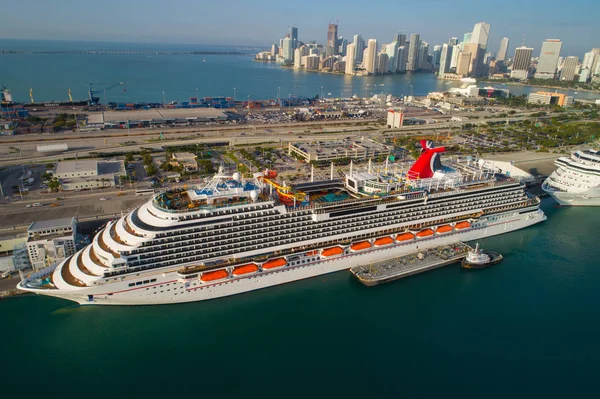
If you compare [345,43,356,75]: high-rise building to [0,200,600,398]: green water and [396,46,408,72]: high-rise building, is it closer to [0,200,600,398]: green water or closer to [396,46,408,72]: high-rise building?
[396,46,408,72]: high-rise building

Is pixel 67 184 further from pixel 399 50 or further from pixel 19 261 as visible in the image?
pixel 399 50

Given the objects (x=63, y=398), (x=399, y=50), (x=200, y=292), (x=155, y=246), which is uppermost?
(x=399, y=50)

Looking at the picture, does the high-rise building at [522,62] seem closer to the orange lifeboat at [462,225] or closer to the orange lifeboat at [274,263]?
the orange lifeboat at [462,225]

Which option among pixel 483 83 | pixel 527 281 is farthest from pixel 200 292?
pixel 483 83

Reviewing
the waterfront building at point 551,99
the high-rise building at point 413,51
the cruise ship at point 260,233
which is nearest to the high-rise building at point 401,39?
the high-rise building at point 413,51

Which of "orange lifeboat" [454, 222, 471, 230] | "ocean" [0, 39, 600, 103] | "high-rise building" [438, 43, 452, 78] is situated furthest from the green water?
"high-rise building" [438, 43, 452, 78]
